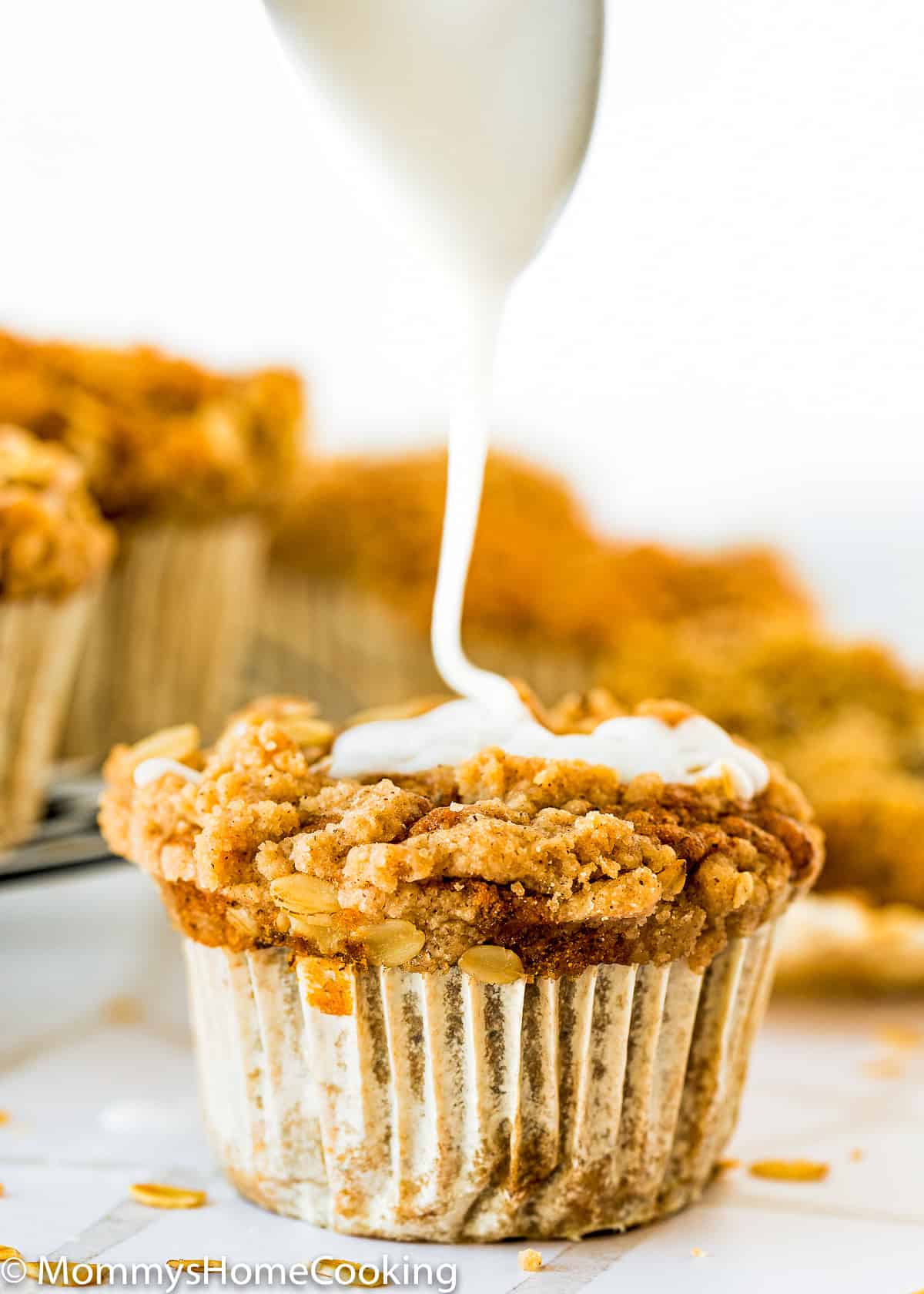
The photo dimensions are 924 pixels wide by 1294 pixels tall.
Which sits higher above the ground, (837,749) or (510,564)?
(510,564)

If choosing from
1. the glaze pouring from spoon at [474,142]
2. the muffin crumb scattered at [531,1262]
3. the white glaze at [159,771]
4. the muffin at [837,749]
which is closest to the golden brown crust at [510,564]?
the muffin at [837,749]

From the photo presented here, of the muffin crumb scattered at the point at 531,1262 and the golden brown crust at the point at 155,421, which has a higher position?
the golden brown crust at the point at 155,421

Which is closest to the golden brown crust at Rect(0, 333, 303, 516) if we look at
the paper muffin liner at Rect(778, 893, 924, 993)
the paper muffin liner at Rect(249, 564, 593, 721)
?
the paper muffin liner at Rect(249, 564, 593, 721)

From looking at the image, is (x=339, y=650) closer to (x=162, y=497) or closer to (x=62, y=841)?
(x=162, y=497)

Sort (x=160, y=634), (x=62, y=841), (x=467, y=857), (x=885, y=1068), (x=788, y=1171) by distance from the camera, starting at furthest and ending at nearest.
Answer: (x=160, y=634) < (x=62, y=841) < (x=885, y=1068) < (x=788, y=1171) < (x=467, y=857)

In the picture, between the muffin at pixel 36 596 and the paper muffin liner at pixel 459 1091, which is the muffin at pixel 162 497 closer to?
the muffin at pixel 36 596

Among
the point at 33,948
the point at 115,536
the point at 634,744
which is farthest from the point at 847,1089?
the point at 115,536

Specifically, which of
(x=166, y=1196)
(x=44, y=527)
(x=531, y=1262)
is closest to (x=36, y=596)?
(x=44, y=527)
